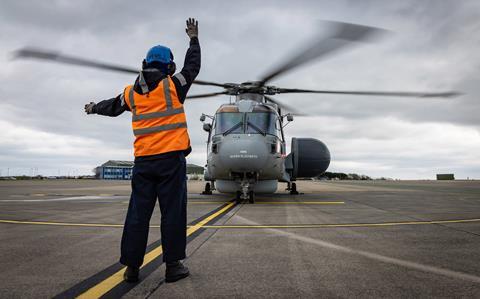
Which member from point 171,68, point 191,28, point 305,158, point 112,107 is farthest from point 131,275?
point 305,158

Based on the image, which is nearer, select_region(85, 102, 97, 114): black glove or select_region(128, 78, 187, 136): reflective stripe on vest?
select_region(128, 78, 187, 136): reflective stripe on vest

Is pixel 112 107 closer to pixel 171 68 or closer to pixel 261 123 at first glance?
pixel 171 68

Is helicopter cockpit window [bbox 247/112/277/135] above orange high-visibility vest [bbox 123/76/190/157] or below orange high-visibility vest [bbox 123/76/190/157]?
above

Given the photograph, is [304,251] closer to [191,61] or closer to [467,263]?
[467,263]

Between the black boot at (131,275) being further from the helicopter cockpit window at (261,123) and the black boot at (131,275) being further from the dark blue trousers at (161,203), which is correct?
the helicopter cockpit window at (261,123)

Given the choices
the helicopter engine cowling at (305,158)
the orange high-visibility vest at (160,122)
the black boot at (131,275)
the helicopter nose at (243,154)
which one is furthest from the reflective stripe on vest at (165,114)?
the helicopter engine cowling at (305,158)

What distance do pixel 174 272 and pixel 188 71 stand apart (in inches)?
67.8

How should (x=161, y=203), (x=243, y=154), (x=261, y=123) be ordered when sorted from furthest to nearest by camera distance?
(x=261, y=123), (x=243, y=154), (x=161, y=203)

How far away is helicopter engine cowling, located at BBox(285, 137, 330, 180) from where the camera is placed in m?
12.6

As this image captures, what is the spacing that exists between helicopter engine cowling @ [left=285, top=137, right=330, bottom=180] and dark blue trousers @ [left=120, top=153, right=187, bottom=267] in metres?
9.78

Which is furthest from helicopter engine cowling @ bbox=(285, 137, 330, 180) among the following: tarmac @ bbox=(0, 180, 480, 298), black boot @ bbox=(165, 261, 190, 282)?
black boot @ bbox=(165, 261, 190, 282)

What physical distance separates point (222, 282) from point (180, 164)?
41.4 inches

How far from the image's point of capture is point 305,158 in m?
12.6

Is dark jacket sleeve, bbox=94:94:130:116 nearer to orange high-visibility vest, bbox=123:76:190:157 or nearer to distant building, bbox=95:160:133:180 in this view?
orange high-visibility vest, bbox=123:76:190:157
